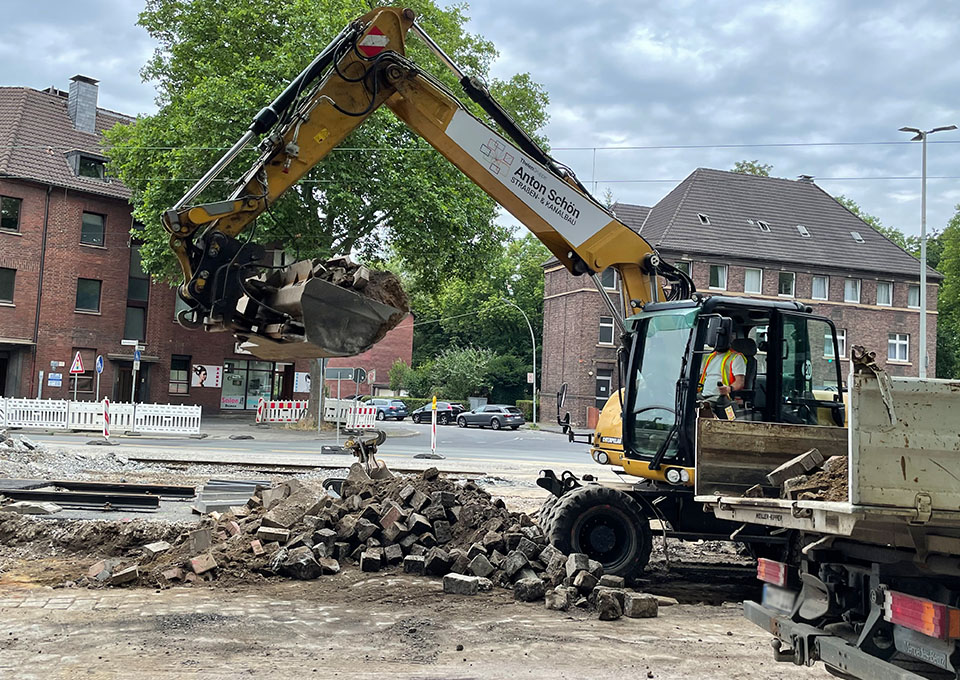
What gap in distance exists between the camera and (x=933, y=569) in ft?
13.9

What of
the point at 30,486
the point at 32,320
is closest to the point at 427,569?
the point at 30,486

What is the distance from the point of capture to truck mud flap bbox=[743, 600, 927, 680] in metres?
4.36

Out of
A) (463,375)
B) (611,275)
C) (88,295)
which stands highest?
(88,295)

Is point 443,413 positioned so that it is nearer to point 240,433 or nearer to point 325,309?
point 240,433

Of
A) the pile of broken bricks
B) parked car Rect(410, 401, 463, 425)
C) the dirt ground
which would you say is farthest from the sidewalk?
the dirt ground

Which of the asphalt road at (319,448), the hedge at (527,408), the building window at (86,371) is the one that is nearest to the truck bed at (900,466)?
the asphalt road at (319,448)

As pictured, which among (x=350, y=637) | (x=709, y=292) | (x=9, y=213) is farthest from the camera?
(x=709, y=292)

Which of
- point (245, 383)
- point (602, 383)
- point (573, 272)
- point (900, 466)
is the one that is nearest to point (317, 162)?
point (573, 272)

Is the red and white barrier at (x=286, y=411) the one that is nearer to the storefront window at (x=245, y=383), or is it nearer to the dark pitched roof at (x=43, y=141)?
the storefront window at (x=245, y=383)

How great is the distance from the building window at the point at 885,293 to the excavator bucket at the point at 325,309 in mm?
50173

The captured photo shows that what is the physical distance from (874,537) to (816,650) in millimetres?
940

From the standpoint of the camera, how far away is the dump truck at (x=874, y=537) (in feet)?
13.2

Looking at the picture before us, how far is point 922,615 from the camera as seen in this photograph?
4258mm

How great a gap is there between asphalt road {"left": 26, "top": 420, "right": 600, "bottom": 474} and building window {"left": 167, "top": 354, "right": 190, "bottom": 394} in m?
6.66
